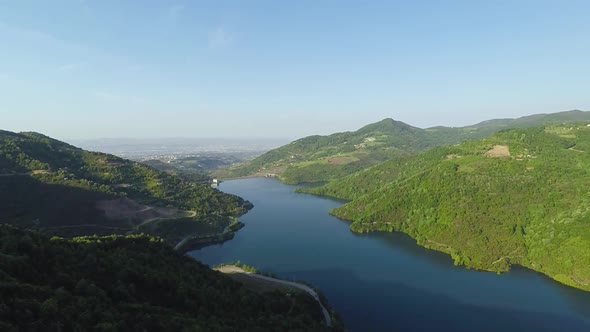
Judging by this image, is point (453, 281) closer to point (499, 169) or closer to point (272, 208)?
point (499, 169)

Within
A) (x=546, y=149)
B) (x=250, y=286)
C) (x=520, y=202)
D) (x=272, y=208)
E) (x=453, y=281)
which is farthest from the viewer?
(x=272, y=208)

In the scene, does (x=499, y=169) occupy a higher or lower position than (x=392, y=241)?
higher

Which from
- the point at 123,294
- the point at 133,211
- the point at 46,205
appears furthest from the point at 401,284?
the point at 46,205

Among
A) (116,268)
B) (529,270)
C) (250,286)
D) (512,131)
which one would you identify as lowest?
(529,270)

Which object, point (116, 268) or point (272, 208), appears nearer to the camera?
point (116, 268)

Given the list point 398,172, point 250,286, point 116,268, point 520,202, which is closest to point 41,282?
point 116,268

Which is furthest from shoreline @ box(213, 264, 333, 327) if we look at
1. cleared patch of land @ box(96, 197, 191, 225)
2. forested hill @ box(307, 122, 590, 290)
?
forested hill @ box(307, 122, 590, 290)

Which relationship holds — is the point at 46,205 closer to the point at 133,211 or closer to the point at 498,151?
the point at 133,211
